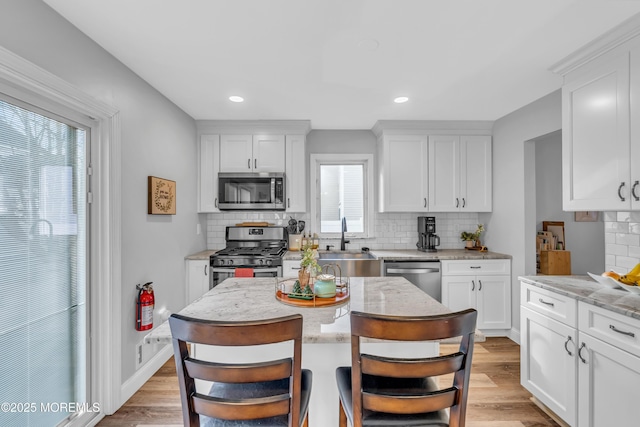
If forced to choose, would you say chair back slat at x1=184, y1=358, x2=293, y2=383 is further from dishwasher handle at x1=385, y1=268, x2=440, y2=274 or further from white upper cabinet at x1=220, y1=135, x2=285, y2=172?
white upper cabinet at x1=220, y1=135, x2=285, y2=172

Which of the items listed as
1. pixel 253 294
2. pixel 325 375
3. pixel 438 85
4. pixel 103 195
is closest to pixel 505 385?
pixel 325 375

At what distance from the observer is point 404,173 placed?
3.76m

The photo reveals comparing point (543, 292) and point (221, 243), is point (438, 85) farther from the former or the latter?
point (221, 243)

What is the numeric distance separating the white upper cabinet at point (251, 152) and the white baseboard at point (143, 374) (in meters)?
2.15

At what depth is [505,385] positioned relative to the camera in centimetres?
248

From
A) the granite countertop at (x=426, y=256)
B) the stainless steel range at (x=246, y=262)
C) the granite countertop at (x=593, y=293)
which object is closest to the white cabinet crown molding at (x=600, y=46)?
the granite countertop at (x=593, y=293)

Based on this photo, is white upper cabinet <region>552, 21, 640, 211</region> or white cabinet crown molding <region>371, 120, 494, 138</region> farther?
white cabinet crown molding <region>371, 120, 494, 138</region>

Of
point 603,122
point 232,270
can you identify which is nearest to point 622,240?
point 603,122

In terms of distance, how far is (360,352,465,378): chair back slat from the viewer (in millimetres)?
958

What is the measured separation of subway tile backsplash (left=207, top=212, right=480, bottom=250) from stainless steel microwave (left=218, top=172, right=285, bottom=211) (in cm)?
34

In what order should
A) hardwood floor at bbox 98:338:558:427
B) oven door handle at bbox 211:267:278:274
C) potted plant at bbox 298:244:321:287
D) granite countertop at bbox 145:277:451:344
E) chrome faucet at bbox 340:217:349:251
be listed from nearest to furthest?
granite countertop at bbox 145:277:451:344 < potted plant at bbox 298:244:321:287 < hardwood floor at bbox 98:338:558:427 < oven door handle at bbox 211:267:278:274 < chrome faucet at bbox 340:217:349:251

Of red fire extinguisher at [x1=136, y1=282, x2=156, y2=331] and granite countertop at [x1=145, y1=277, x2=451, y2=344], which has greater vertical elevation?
granite countertop at [x1=145, y1=277, x2=451, y2=344]

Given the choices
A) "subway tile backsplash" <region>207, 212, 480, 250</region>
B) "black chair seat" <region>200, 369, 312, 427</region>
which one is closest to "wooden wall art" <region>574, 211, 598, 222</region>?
"subway tile backsplash" <region>207, 212, 480, 250</region>

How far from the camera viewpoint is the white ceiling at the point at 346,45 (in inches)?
65.6
